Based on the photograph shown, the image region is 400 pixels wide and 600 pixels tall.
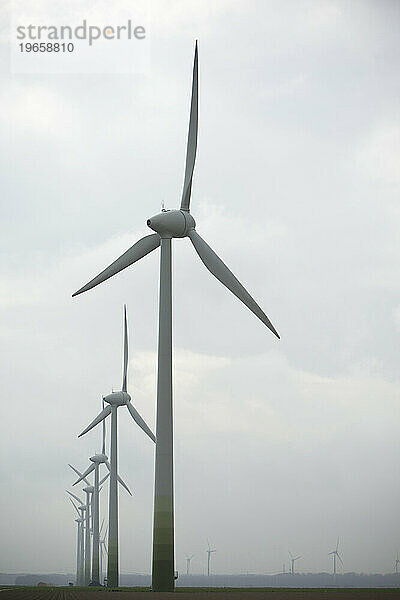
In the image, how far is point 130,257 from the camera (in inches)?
2338

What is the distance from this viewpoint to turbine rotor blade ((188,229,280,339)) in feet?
166

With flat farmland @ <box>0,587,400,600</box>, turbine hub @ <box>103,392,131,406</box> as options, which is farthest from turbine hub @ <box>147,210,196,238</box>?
turbine hub @ <box>103,392,131,406</box>

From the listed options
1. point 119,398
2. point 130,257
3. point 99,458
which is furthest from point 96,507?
point 130,257

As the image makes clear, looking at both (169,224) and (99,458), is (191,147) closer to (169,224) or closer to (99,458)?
(169,224)

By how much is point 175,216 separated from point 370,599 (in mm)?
26625

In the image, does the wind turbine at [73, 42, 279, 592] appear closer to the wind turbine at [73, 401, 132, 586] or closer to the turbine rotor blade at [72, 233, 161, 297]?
the turbine rotor blade at [72, 233, 161, 297]

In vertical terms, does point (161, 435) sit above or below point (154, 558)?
above

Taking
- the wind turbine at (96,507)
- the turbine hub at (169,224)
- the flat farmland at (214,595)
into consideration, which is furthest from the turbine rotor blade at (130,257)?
the wind turbine at (96,507)

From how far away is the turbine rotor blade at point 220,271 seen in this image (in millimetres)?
50469

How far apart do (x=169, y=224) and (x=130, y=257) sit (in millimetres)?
5419

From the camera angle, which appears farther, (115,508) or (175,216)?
(115,508)

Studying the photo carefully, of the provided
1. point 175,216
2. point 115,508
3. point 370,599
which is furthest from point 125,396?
point 370,599

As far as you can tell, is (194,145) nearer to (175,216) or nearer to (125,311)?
(175,216)

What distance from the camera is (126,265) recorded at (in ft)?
196
